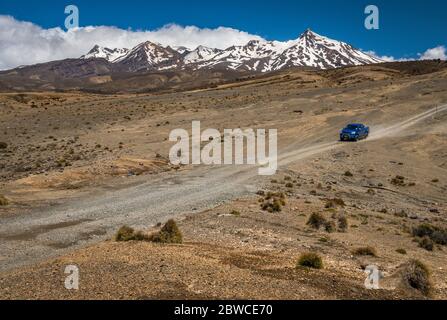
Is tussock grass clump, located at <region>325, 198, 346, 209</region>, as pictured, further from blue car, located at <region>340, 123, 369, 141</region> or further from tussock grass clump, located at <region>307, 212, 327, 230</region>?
blue car, located at <region>340, 123, 369, 141</region>

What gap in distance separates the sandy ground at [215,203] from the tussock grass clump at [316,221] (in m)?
0.42

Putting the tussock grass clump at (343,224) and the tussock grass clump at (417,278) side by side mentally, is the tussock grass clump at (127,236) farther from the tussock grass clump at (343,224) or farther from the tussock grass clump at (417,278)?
the tussock grass clump at (343,224)

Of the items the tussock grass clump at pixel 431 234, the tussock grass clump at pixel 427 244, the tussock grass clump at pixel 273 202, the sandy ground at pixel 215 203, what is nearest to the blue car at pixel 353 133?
the sandy ground at pixel 215 203

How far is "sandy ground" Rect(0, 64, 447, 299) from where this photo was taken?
1236 centimetres

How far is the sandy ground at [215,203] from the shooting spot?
12359mm

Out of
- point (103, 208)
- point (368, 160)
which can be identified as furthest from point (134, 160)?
point (368, 160)

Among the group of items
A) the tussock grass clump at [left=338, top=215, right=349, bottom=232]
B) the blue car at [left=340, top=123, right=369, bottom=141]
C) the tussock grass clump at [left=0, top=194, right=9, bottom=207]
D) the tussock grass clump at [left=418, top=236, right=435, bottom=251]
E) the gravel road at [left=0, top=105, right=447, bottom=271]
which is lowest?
the tussock grass clump at [left=418, top=236, right=435, bottom=251]

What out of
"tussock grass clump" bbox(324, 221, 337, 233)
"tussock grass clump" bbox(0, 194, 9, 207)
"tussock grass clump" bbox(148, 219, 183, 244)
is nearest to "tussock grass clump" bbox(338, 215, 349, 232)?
"tussock grass clump" bbox(324, 221, 337, 233)

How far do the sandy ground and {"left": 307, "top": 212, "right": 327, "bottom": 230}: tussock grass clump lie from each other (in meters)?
0.42

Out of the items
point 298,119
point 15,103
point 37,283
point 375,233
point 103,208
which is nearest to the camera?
point 37,283

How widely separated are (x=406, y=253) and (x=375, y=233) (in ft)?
→ 11.5

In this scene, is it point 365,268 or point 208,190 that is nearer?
point 365,268
